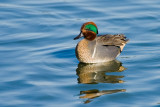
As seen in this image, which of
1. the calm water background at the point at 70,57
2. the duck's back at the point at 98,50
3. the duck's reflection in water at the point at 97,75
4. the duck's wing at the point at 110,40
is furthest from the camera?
the duck's wing at the point at 110,40

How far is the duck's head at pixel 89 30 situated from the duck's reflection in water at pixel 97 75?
2.42 ft

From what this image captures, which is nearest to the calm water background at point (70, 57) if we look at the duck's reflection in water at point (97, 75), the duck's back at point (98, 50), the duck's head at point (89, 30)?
the duck's reflection in water at point (97, 75)

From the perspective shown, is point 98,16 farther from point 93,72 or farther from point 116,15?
point 93,72

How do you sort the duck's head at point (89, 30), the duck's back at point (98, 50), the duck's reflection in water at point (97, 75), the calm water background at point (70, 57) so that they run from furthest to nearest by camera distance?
the duck's back at point (98, 50)
the duck's head at point (89, 30)
the duck's reflection in water at point (97, 75)
the calm water background at point (70, 57)

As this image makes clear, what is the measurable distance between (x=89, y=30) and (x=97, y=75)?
139cm

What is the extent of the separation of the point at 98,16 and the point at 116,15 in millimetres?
636

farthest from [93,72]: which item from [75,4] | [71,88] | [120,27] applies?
[75,4]

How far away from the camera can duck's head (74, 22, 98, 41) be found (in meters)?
11.4

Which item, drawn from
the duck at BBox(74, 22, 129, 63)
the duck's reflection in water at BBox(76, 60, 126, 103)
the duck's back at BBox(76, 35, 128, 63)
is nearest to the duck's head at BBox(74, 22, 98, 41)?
the duck at BBox(74, 22, 129, 63)

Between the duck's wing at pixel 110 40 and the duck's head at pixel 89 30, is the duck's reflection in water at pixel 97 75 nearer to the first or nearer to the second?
the duck's wing at pixel 110 40

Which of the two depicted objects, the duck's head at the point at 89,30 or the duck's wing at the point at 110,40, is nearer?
the duck's head at the point at 89,30

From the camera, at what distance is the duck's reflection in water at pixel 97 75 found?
31.0 feet

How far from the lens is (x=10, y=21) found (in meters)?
14.9

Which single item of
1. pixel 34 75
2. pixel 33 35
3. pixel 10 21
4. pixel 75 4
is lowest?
pixel 34 75
